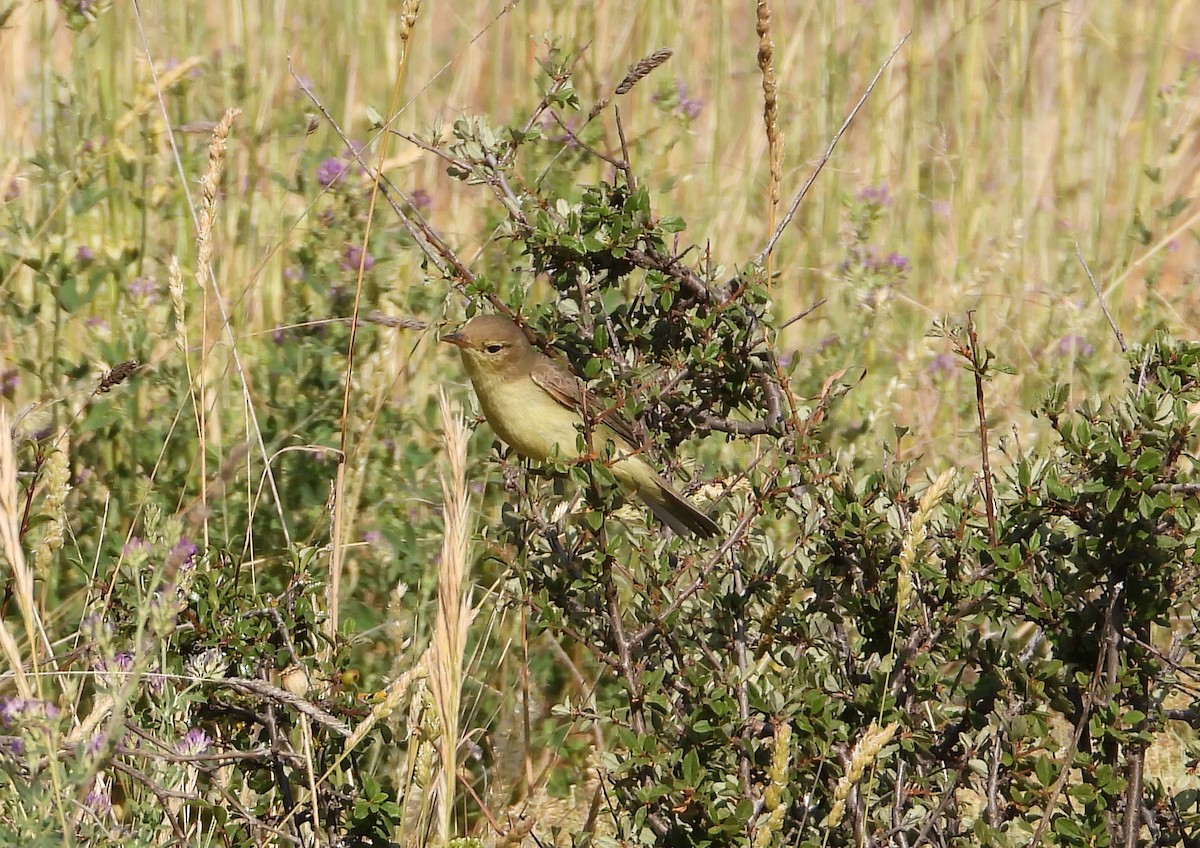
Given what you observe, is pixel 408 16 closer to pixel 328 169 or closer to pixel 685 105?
pixel 328 169

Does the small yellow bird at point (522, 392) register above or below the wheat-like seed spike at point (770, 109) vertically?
below

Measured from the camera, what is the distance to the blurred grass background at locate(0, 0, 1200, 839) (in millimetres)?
3564

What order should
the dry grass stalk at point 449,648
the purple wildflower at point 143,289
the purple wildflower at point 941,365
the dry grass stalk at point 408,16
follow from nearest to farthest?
the dry grass stalk at point 449,648, the dry grass stalk at point 408,16, the purple wildflower at point 143,289, the purple wildflower at point 941,365

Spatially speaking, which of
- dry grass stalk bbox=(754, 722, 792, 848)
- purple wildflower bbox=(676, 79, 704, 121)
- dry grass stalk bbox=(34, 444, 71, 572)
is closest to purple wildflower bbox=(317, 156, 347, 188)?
purple wildflower bbox=(676, 79, 704, 121)

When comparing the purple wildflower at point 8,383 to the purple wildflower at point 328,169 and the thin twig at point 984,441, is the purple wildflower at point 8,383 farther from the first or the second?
the thin twig at point 984,441

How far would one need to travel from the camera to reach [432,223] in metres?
5.01

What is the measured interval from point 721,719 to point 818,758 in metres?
0.16

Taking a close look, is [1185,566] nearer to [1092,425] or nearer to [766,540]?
[1092,425]

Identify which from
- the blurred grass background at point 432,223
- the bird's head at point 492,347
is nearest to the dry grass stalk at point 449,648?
the blurred grass background at point 432,223

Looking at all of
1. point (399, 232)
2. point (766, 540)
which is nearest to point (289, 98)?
point (399, 232)

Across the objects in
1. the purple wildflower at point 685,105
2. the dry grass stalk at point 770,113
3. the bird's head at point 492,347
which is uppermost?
the dry grass stalk at point 770,113

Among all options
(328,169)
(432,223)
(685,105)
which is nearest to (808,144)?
(685,105)

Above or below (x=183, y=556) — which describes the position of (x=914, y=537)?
above

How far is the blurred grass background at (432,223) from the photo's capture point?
11.7ft
